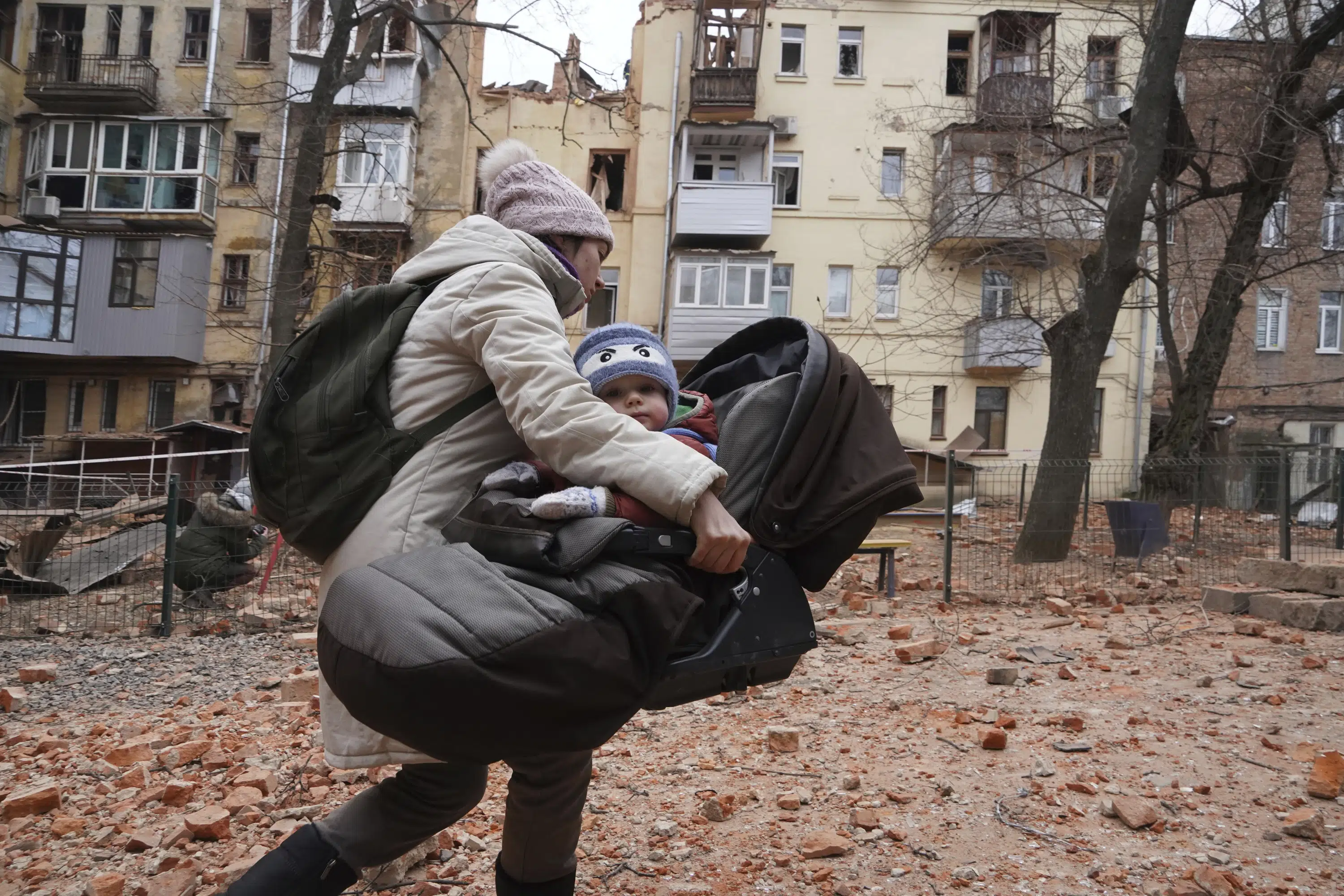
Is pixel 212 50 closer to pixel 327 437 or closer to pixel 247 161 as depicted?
pixel 247 161

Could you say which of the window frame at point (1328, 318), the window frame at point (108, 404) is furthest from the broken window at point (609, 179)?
the window frame at point (1328, 318)

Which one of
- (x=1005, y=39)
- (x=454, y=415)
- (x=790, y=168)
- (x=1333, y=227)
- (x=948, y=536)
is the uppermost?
(x=1005, y=39)

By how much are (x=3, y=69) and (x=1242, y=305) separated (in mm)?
32763

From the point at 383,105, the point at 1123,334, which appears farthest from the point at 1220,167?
the point at 383,105

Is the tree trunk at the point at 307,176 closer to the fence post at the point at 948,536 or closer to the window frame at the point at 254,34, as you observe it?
the fence post at the point at 948,536

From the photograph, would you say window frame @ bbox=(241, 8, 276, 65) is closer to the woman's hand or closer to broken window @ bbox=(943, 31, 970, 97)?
broken window @ bbox=(943, 31, 970, 97)

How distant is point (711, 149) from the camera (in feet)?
90.3

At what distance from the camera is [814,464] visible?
2.08 m

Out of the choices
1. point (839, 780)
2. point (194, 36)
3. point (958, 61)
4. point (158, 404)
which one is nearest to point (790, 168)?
point (958, 61)

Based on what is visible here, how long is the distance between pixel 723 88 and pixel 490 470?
26569mm

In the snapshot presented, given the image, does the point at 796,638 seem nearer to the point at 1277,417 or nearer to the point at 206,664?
the point at 206,664

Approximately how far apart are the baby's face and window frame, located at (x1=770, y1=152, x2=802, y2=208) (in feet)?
85.8

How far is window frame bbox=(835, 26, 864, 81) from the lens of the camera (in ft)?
89.7

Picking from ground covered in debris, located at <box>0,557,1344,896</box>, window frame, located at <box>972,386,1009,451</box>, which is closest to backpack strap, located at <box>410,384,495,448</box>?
ground covered in debris, located at <box>0,557,1344,896</box>
